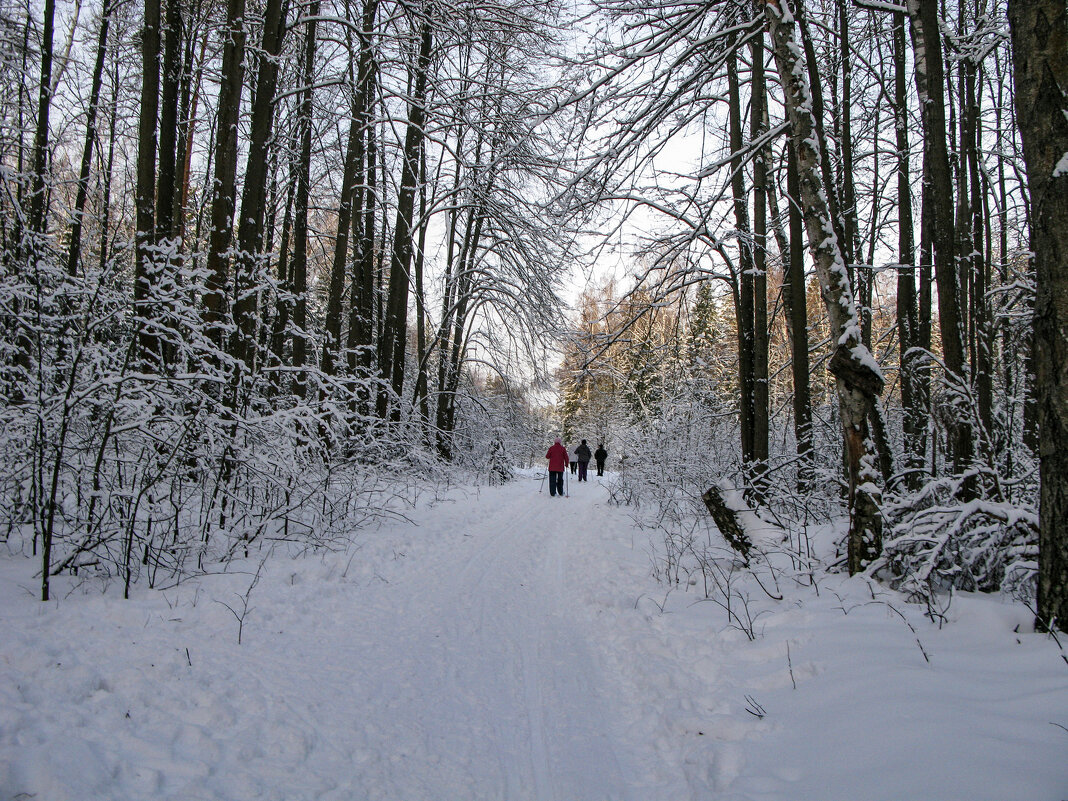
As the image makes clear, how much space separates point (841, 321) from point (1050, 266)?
1649mm

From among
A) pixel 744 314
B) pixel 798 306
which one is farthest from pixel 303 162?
pixel 798 306

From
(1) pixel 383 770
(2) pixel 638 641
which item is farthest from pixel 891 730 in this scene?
(1) pixel 383 770

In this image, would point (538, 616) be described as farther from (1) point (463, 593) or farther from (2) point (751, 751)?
(2) point (751, 751)

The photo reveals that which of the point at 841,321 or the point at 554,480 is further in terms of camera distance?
the point at 554,480

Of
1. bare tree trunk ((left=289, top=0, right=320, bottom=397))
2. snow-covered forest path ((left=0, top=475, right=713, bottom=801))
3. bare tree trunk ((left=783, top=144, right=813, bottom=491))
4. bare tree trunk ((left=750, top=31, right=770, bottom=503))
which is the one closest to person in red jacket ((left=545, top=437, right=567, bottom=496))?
bare tree trunk ((left=750, top=31, right=770, bottom=503))

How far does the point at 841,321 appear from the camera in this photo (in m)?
4.39

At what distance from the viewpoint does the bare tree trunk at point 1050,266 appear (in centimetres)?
269

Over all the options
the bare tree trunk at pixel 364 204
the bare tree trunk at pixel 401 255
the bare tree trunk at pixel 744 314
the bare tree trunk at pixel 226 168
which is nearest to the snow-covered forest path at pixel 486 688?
the bare tree trunk at pixel 226 168

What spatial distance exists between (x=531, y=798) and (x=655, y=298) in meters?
6.31

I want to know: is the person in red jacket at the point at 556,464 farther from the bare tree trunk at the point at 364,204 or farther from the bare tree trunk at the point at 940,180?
the bare tree trunk at the point at 940,180

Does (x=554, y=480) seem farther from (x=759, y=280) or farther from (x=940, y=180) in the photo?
(x=940, y=180)

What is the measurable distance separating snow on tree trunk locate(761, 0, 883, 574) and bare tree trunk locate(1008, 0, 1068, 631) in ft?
4.57

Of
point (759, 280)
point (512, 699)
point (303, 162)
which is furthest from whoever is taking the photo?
point (303, 162)

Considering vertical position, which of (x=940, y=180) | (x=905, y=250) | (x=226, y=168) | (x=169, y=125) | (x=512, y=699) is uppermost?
(x=169, y=125)
